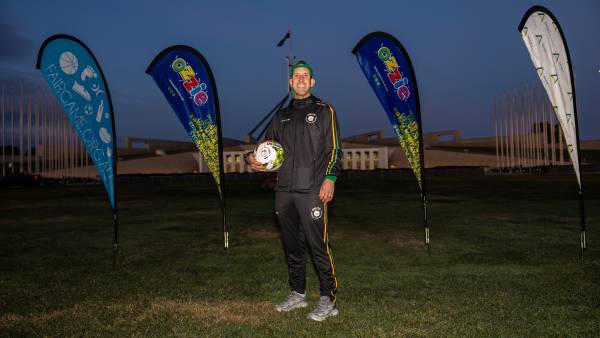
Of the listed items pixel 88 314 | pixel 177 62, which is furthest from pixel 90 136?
pixel 88 314

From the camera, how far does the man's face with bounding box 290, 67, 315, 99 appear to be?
4.93 m

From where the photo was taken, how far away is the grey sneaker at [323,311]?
4781 millimetres

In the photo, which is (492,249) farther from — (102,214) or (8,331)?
(102,214)

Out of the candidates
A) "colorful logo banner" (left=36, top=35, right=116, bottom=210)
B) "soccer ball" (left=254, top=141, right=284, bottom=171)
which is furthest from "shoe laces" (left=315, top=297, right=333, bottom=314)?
"colorful logo banner" (left=36, top=35, right=116, bottom=210)

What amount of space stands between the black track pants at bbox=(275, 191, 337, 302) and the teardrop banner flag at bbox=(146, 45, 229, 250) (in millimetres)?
2795

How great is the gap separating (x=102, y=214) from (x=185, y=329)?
43.5 ft

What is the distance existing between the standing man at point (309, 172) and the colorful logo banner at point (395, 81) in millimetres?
3033

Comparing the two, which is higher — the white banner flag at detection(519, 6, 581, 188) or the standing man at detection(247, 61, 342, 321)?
the white banner flag at detection(519, 6, 581, 188)

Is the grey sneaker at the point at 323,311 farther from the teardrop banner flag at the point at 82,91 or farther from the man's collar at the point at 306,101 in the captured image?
the teardrop banner flag at the point at 82,91

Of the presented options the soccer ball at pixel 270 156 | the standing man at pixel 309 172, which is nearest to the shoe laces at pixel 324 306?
the standing man at pixel 309 172

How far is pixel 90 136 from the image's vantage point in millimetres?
7109

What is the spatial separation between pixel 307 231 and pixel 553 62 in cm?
505

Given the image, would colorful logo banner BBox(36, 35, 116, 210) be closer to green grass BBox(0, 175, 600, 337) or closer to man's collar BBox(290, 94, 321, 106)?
green grass BBox(0, 175, 600, 337)

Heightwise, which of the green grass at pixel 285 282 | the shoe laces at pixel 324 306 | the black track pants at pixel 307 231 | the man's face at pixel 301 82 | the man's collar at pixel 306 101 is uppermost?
the man's face at pixel 301 82
